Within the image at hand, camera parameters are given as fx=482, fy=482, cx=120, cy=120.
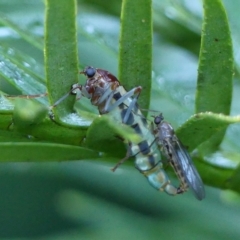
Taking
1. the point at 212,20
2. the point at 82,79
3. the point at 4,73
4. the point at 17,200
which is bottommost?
the point at 17,200

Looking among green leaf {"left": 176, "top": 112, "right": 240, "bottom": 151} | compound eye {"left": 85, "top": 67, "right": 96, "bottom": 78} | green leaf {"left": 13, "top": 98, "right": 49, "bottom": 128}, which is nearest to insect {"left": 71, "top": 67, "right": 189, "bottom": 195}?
compound eye {"left": 85, "top": 67, "right": 96, "bottom": 78}

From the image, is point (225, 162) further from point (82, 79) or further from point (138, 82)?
point (82, 79)

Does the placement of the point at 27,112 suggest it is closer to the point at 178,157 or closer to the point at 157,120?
the point at 178,157

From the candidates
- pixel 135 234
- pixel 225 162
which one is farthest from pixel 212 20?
pixel 135 234

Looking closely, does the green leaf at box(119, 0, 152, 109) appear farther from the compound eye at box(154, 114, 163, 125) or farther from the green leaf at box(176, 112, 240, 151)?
the compound eye at box(154, 114, 163, 125)

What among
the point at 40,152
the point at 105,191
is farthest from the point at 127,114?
the point at 105,191

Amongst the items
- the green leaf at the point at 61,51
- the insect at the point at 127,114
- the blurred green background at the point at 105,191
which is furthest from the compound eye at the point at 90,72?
the green leaf at the point at 61,51

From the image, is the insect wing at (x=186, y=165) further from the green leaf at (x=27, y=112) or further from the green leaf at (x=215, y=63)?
the green leaf at (x=27, y=112)
